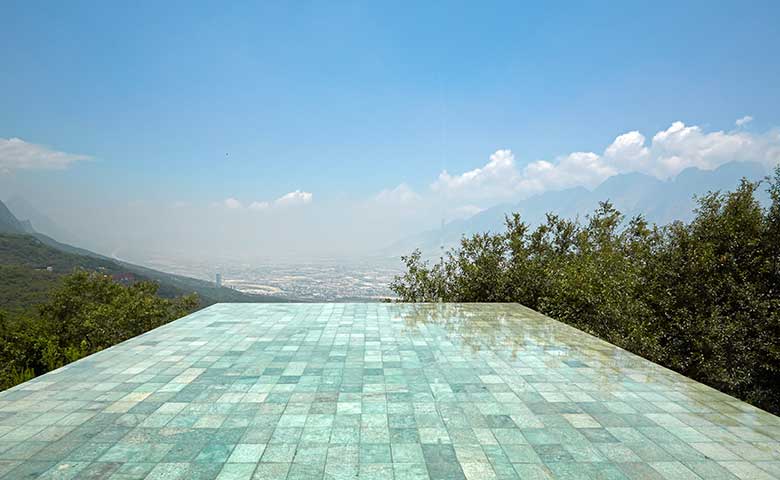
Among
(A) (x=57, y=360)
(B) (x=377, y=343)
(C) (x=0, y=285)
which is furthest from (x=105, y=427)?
(C) (x=0, y=285)

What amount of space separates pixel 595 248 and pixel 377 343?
44.7ft

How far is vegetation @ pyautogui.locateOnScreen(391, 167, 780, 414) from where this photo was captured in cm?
895

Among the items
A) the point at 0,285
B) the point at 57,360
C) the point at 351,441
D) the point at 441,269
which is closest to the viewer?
the point at 351,441

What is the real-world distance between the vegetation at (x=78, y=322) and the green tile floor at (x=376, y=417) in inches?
313

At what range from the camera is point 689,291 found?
1012 cm

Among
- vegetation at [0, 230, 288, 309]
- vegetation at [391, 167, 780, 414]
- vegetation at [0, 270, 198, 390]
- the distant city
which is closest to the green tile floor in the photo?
vegetation at [391, 167, 780, 414]

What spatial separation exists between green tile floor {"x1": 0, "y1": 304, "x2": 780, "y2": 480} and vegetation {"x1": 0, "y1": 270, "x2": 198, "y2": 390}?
794 centimetres

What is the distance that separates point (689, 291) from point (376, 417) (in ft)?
30.1

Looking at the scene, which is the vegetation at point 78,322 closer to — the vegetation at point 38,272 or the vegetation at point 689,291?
the vegetation at point 38,272

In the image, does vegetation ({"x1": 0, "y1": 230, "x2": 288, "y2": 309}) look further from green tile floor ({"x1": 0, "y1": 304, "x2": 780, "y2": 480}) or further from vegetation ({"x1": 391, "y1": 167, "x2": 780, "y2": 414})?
green tile floor ({"x1": 0, "y1": 304, "x2": 780, "y2": 480})

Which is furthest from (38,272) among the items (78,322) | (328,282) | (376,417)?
(376,417)

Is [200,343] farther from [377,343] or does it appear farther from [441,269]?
[441,269]

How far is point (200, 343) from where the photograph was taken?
780 centimetres

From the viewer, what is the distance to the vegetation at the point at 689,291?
8945mm
